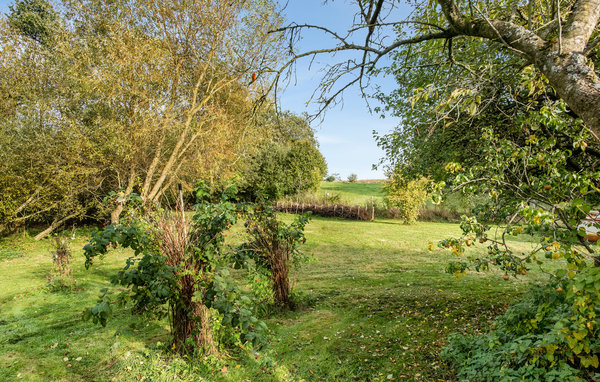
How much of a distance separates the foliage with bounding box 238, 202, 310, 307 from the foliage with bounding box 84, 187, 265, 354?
1465mm

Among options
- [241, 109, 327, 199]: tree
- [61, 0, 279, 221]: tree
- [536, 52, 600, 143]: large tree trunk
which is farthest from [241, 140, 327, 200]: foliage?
[536, 52, 600, 143]: large tree trunk

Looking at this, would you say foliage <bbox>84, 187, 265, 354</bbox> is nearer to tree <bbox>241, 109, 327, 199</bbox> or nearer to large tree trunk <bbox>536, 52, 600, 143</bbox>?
large tree trunk <bbox>536, 52, 600, 143</bbox>

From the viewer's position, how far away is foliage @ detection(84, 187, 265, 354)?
2.86 metres

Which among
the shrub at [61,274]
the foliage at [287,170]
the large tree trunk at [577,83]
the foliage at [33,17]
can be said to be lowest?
the shrub at [61,274]

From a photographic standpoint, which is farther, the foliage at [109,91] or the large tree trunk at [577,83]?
the foliage at [109,91]

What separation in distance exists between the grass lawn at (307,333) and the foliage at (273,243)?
56 centimetres

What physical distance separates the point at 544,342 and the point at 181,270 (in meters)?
3.35

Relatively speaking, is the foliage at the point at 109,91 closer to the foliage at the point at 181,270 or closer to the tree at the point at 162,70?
the tree at the point at 162,70

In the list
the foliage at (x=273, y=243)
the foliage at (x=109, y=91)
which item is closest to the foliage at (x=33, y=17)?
the foliage at (x=109, y=91)

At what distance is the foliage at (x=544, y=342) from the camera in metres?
1.89

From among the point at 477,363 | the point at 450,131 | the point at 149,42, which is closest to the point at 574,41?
the point at 477,363

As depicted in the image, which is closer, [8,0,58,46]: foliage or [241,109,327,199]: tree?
[8,0,58,46]: foliage

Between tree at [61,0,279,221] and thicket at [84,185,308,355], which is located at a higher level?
tree at [61,0,279,221]

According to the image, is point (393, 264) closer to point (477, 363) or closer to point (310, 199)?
point (477, 363)
